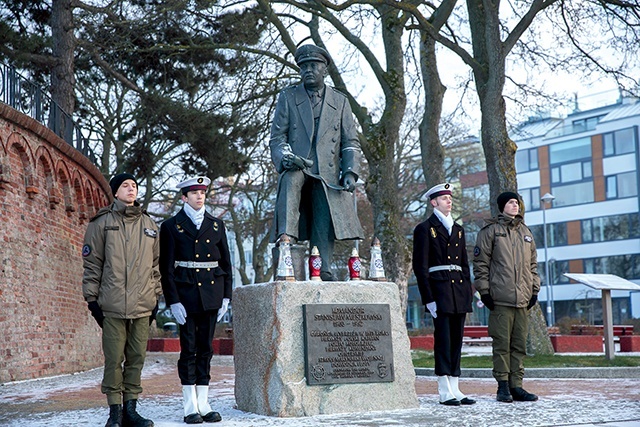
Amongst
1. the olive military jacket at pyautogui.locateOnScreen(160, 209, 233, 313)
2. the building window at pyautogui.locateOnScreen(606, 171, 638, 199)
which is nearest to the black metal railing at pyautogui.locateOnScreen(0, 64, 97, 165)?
the olive military jacket at pyautogui.locateOnScreen(160, 209, 233, 313)

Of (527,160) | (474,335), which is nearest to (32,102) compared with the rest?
(474,335)

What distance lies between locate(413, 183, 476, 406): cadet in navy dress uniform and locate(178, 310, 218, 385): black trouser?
2.18 m

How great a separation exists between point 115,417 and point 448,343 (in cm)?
343

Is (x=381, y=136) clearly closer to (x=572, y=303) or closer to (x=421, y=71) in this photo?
(x=421, y=71)

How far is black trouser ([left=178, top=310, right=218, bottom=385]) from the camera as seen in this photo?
316 inches

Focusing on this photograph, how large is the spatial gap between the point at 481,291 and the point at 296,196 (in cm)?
215

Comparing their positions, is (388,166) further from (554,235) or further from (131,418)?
(554,235)

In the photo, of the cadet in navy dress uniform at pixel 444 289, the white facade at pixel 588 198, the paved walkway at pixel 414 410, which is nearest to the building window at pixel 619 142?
the white facade at pixel 588 198

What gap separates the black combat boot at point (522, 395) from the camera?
9.11 m

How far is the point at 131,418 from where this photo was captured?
7.51 m

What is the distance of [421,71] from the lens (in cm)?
2330

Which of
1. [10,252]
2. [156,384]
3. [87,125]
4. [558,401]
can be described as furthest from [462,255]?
[87,125]

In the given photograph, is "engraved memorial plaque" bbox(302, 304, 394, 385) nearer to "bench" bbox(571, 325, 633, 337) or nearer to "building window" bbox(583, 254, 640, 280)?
"bench" bbox(571, 325, 633, 337)

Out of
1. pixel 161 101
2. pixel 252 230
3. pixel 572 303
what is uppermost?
pixel 161 101
